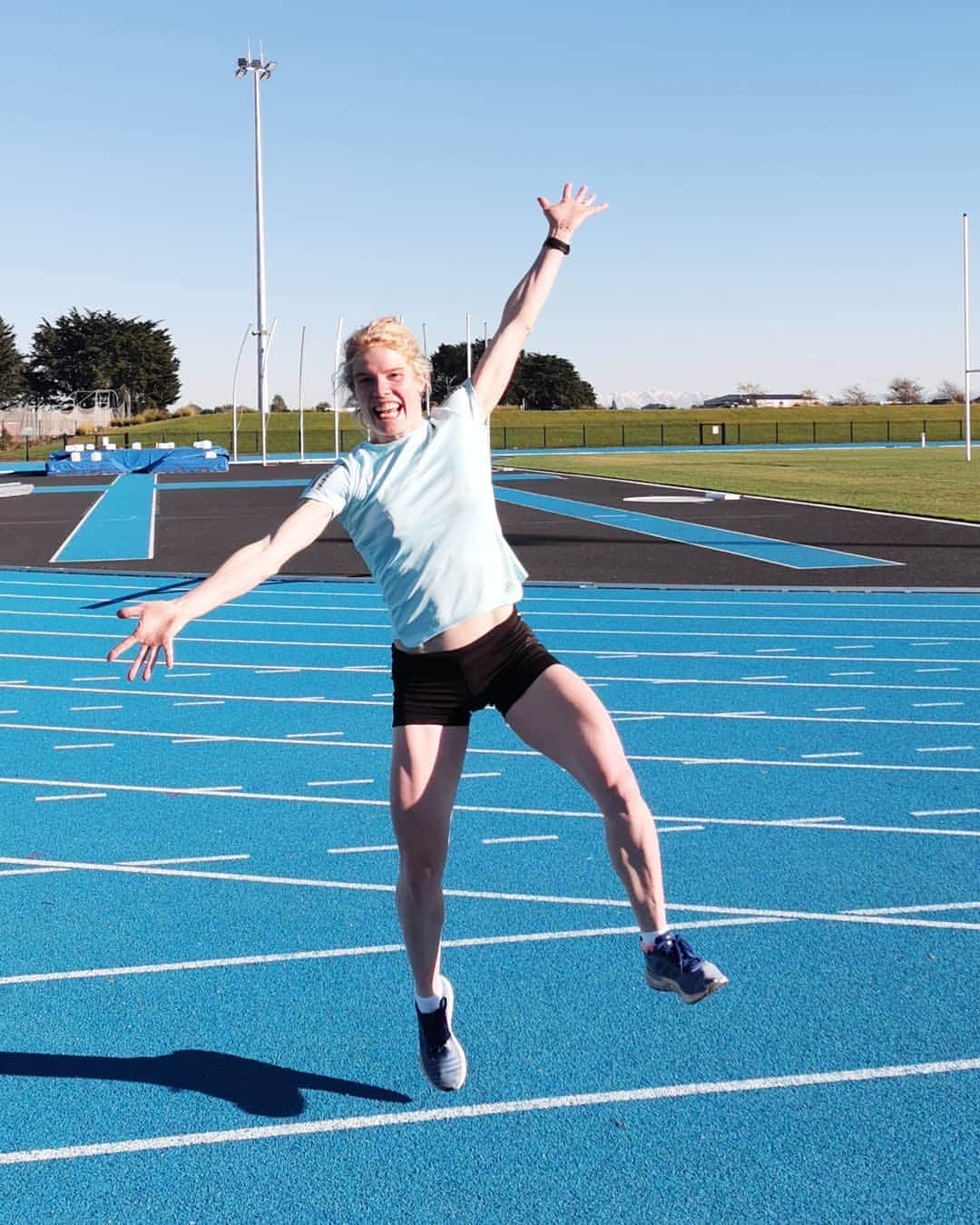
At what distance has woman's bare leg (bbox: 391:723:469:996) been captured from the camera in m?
3.29

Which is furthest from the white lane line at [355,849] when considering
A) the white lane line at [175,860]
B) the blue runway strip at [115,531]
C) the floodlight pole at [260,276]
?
the floodlight pole at [260,276]

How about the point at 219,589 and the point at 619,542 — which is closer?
the point at 219,589

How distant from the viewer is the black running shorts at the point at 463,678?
3.34 m

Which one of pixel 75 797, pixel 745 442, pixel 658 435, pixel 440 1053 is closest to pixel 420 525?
pixel 440 1053

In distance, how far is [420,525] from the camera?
10.9 ft

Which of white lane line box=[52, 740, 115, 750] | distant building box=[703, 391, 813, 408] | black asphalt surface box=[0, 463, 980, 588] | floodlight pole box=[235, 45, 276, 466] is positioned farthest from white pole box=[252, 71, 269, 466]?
distant building box=[703, 391, 813, 408]

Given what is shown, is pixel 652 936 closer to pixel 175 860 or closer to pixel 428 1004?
pixel 428 1004

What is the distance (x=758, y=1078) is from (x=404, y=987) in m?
1.15

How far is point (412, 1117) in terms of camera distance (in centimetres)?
332

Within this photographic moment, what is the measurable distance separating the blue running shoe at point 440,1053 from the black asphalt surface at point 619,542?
34.4 feet

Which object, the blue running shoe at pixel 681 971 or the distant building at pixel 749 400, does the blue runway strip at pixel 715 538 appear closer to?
the blue running shoe at pixel 681 971

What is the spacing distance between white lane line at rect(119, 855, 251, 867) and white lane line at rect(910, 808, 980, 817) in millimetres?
2858

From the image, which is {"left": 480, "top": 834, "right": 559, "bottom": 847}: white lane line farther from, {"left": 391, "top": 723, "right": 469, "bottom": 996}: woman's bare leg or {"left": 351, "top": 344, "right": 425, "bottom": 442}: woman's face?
{"left": 351, "top": 344, "right": 425, "bottom": 442}: woman's face

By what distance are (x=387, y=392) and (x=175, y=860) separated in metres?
2.67
